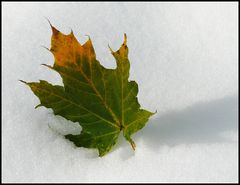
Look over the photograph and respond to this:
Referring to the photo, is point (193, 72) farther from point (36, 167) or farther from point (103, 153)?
point (36, 167)

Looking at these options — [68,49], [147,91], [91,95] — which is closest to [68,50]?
[68,49]

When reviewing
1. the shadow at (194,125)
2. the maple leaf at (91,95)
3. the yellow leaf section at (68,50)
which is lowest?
the shadow at (194,125)

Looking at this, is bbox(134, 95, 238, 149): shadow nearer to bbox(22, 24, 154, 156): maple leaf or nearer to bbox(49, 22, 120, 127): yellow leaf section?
bbox(22, 24, 154, 156): maple leaf

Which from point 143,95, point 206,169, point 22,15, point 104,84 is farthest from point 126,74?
point 22,15

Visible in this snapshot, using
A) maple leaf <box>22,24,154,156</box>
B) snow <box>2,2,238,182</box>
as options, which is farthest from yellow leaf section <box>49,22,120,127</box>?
snow <box>2,2,238,182</box>

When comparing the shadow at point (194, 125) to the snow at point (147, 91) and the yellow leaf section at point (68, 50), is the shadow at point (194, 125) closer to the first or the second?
the snow at point (147, 91)

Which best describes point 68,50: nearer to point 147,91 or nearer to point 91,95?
point 91,95

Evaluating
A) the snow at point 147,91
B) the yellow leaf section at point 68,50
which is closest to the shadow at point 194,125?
the snow at point 147,91
